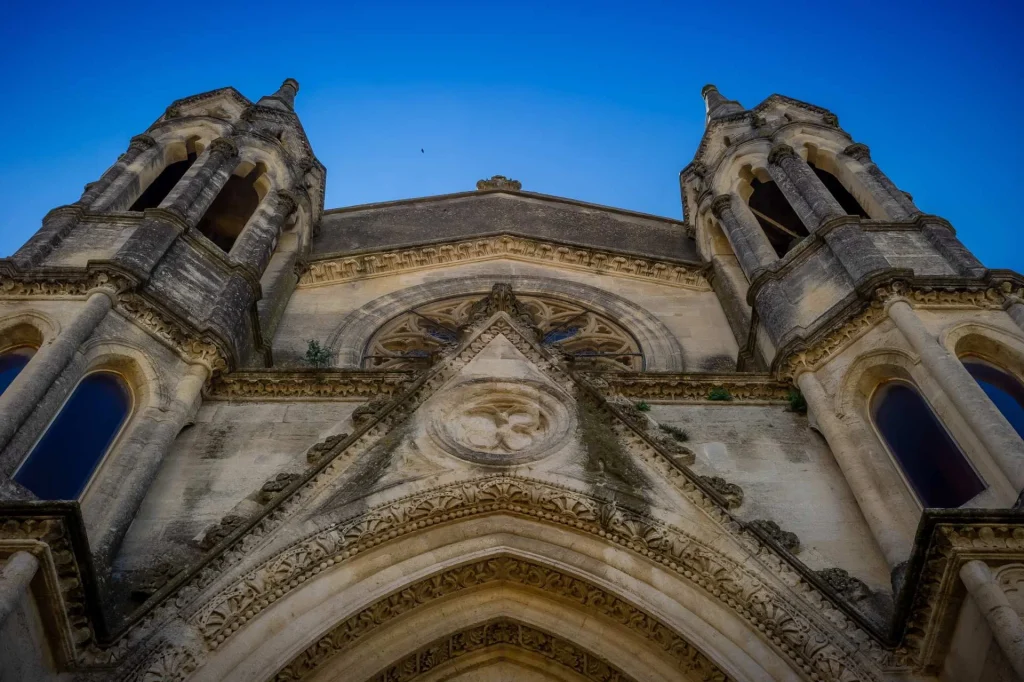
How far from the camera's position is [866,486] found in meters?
8.75

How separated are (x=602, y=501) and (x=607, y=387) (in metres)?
2.08

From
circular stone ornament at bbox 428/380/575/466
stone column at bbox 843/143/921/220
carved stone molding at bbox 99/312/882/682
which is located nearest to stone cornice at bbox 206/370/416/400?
circular stone ornament at bbox 428/380/575/466

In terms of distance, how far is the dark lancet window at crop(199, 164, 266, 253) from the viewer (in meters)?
16.2

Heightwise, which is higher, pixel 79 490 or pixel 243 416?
pixel 243 416

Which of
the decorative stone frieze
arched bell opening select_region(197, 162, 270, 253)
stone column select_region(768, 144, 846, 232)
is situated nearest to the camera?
the decorative stone frieze

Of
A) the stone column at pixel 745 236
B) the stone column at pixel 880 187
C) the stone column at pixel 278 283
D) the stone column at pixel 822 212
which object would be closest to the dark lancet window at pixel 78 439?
the stone column at pixel 278 283

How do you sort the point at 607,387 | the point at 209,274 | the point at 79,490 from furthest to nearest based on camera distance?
the point at 209,274 → the point at 607,387 → the point at 79,490

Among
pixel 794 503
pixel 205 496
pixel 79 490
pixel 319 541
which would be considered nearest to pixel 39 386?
pixel 79 490

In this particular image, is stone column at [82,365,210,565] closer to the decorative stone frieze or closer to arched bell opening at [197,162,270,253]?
the decorative stone frieze

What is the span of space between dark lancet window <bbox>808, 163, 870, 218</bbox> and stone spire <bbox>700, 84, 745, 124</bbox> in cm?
331

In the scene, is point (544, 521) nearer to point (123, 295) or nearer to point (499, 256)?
point (123, 295)

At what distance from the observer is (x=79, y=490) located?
841 centimetres

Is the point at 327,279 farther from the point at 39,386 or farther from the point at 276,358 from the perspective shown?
the point at 39,386

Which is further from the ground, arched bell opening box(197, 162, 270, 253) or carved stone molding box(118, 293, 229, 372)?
arched bell opening box(197, 162, 270, 253)
